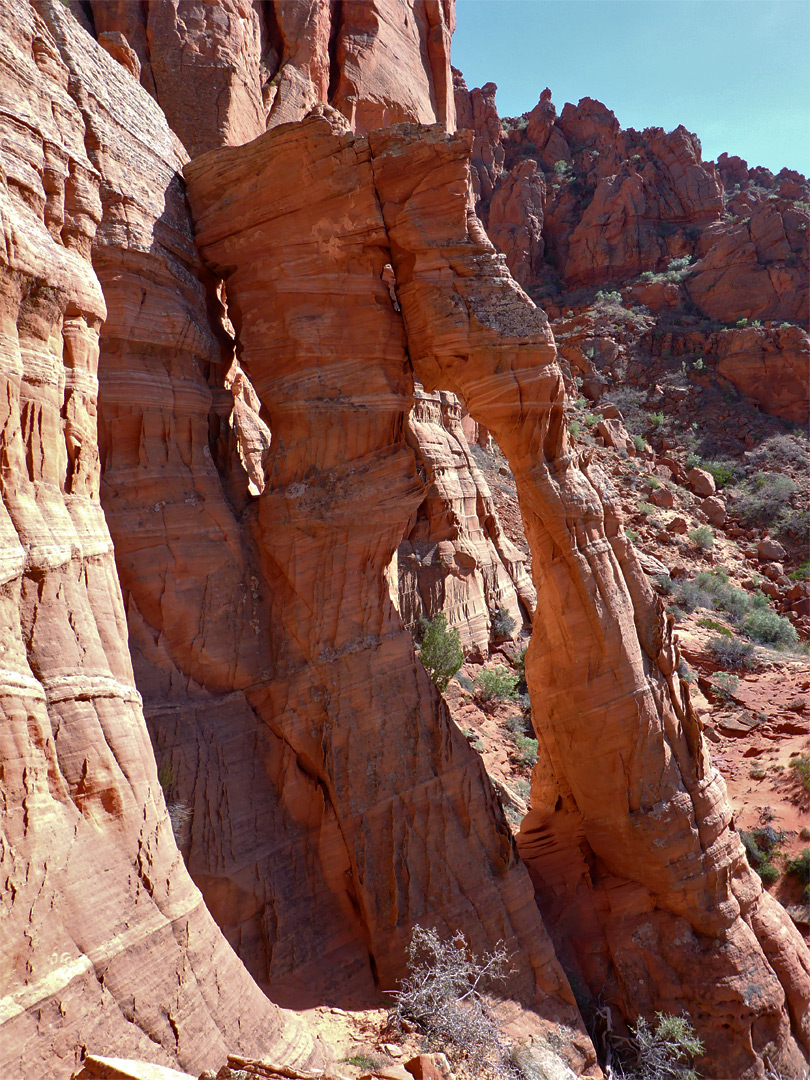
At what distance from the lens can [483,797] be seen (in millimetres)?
8859

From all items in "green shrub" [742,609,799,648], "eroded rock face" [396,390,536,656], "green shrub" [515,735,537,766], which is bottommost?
"green shrub" [515,735,537,766]

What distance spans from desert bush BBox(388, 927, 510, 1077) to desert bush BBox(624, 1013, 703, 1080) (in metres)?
2.10

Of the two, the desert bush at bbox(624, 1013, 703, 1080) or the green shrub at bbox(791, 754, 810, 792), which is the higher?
the green shrub at bbox(791, 754, 810, 792)

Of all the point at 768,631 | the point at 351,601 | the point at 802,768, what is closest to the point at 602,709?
the point at 351,601

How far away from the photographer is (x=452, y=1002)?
23.0 ft

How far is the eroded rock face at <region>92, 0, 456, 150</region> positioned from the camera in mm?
14859

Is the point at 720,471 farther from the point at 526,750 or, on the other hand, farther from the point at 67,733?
the point at 67,733

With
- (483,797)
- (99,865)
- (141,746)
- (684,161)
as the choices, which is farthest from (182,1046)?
(684,161)

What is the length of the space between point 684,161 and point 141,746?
53.1 metres

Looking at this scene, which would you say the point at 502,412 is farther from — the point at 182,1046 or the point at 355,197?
the point at 182,1046

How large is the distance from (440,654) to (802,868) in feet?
26.0

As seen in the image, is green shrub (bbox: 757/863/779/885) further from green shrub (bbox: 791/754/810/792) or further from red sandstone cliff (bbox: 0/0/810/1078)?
red sandstone cliff (bbox: 0/0/810/1078)

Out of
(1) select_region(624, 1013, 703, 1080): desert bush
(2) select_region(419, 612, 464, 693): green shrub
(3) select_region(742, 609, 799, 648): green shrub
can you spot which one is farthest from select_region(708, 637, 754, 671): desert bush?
(1) select_region(624, 1013, 703, 1080): desert bush

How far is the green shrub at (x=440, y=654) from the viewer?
1524 cm
